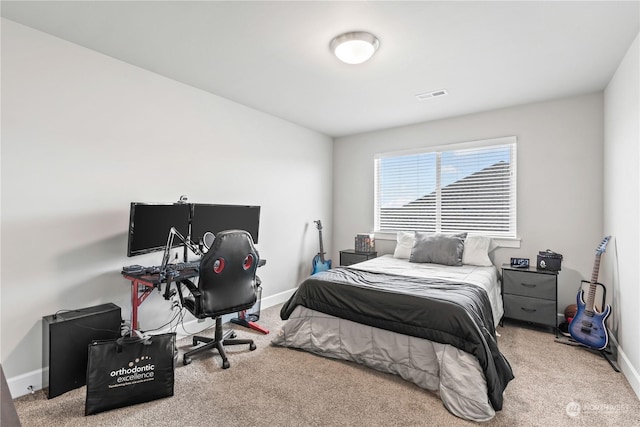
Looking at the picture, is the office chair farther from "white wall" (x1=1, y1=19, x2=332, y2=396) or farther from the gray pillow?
the gray pillow

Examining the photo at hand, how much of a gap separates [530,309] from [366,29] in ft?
10.3

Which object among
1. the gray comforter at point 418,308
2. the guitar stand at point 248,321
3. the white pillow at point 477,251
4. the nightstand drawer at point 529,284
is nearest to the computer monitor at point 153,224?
the guitar stand at point 248,321

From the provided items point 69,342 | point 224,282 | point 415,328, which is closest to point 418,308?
point 415,328

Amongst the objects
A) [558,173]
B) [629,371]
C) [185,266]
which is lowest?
[629,371]

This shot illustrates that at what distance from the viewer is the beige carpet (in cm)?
193

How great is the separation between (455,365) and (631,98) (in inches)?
95.7

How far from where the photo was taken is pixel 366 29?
2.21m

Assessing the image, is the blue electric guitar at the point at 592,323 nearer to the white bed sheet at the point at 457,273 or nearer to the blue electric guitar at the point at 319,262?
the white bed sheet at the point at 457,273

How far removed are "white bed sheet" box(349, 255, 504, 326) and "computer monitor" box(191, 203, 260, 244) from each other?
4.15 feet

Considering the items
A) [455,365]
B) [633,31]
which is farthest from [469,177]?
[455,365]

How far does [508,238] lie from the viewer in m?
3.83

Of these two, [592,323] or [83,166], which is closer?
[83,166]

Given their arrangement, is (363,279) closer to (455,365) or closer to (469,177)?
(455,365)

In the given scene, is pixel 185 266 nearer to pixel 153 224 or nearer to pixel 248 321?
pixel 153 224
